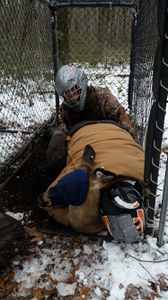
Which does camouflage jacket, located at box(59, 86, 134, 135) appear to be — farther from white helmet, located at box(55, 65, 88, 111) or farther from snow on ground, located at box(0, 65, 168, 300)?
snow on ground, located at box(0, 65, 168, 300)

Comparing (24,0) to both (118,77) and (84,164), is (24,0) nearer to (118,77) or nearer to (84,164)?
(84,164)

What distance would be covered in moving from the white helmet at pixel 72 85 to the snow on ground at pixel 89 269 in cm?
168

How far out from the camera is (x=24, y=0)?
13.4 feet

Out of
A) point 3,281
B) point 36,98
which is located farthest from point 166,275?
point 36,98

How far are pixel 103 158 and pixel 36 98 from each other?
10.2ft

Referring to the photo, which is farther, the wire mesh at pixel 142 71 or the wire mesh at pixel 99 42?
the wire mesh at pixel 99 42

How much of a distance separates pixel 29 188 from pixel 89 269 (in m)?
1.26

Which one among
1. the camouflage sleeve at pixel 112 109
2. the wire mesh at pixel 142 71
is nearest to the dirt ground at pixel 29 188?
the camouflage sleeve at pixel 112 109

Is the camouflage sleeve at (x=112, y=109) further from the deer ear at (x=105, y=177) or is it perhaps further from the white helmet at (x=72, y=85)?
the deer ear at (x=105, y=177)

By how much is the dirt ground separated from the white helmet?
A: 2.81 ft

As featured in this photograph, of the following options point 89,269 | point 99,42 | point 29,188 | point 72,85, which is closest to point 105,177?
point 89,269

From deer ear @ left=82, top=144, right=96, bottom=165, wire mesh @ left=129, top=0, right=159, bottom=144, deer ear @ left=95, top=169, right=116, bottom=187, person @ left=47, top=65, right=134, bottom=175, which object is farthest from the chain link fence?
deer ear @ left=95, top=169, right=116, bottom=187

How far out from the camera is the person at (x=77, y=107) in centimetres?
363

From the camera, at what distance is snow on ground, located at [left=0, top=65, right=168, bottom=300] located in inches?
89.0
